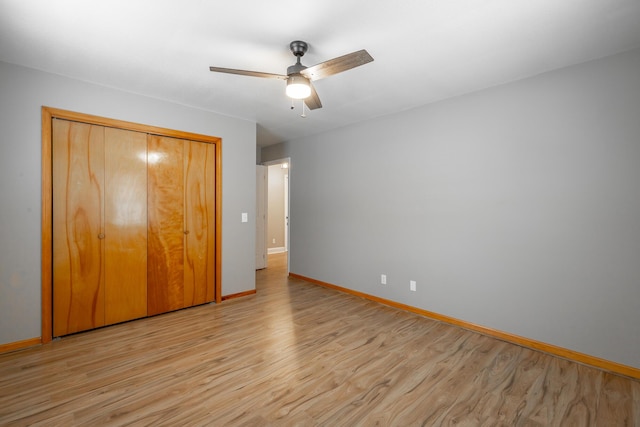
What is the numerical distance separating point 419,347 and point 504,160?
204 centimetres

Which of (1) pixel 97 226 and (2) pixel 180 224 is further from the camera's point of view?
(2) pixel 180 224

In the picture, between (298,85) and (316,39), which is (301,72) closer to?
(298,85)

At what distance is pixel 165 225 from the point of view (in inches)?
139

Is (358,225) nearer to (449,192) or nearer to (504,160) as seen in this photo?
(449,192)

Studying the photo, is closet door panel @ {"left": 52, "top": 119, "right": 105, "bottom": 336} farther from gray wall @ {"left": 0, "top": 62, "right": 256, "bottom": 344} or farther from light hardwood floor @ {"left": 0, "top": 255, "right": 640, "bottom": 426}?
light hardwood floor @ {"left": 0, "top": 255, "right": 640, "bottom": 426}

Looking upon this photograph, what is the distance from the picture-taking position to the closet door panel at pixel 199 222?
12.2 ft

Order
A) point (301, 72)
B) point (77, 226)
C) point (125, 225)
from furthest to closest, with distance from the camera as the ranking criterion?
1. point (125, 225)
2. point (77, 226)
3. point (301, 72)

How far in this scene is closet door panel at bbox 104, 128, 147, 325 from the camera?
10.3 ft

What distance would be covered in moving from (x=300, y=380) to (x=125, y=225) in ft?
8.40

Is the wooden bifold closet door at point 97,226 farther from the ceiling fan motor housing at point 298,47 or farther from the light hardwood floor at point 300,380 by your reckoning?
the ceiling fan motor housing at point 298,47

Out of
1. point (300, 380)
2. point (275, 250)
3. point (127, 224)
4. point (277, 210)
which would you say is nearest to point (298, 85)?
point (300, 380)

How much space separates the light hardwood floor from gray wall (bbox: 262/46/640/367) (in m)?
0.42

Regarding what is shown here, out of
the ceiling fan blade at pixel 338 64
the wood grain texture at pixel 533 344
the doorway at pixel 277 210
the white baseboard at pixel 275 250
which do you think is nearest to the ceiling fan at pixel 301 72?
the ceiling fan blade at pixel 338 64

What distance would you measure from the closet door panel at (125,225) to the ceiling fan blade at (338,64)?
234cm
